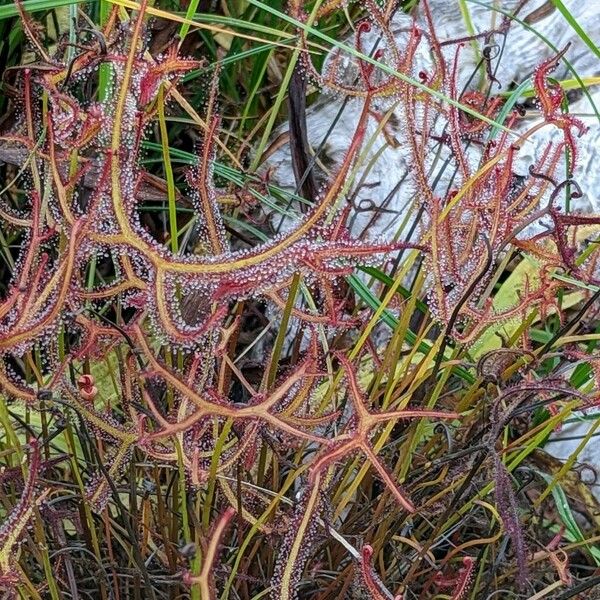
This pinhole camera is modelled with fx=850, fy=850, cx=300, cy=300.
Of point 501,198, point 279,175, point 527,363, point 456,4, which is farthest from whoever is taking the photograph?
point 456,4

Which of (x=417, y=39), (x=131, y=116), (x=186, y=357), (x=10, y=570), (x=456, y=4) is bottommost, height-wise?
(x=10, y=570)

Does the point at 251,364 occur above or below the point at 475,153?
below

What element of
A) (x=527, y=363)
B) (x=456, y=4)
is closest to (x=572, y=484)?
(x=527, y=363)

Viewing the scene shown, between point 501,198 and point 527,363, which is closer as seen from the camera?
point 501,198

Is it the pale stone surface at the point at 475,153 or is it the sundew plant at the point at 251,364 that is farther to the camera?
the pale stone surface at the point at 475,153

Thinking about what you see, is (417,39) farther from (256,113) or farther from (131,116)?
(256,113)

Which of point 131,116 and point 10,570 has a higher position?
point 131,116

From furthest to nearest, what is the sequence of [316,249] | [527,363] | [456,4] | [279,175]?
[456,4], [279,175], [527,363], [316,249]

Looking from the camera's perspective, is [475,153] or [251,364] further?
[475,153]

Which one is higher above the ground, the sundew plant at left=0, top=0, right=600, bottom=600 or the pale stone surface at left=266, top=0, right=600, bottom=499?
the pale stone surface at left=266, top=0, right=600, bottom=499

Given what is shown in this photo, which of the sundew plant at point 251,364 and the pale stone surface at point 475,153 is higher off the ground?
the pale stone surface at point 475,153

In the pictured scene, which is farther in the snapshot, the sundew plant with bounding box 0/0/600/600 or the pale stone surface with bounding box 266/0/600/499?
the pale stone surface with bounding box 266/0/600/499
